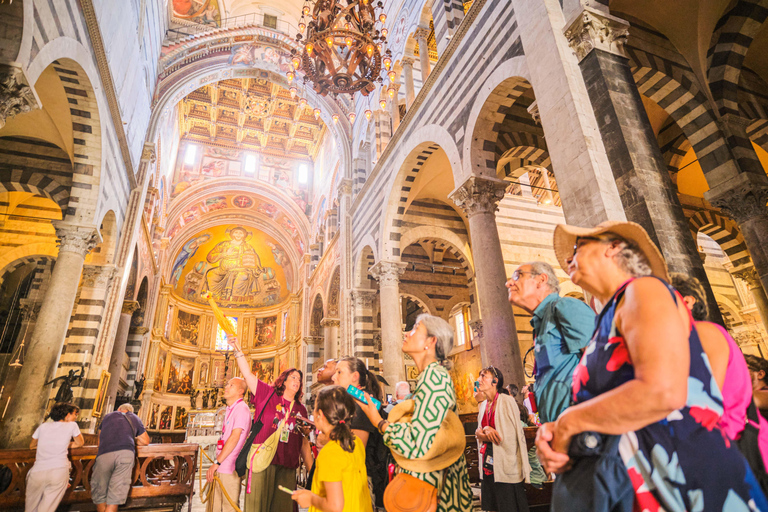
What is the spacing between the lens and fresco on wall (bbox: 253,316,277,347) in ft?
81.1

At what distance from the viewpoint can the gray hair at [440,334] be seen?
2.09 meters

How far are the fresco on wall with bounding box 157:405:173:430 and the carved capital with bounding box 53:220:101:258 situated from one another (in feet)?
52.2

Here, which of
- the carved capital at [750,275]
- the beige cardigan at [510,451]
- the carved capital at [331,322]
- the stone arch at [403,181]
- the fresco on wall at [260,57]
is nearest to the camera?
the beige cardigan at [510,451]

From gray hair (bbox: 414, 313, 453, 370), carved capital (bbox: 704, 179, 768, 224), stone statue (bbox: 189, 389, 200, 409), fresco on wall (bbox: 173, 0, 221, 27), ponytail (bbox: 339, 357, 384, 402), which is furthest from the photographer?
stone statue (bbox: 189, 389, 200, 409)

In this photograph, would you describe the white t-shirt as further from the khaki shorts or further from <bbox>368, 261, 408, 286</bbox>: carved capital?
<bbox>368, 261, 408, 286</bbox>: carved capital

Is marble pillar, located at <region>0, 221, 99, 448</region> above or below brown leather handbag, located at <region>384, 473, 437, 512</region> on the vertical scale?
above

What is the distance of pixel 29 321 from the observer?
11695 millimetres

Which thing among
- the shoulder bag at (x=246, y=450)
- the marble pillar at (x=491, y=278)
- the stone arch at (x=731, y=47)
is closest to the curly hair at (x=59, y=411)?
the shoulder bag at (x=246, y=450)

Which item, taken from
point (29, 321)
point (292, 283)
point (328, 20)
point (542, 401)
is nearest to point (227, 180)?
point (292, 283)

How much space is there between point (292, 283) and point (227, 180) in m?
6.62

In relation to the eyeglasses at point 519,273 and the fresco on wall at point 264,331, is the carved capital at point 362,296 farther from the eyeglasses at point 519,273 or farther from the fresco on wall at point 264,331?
the fresco on wall at point 264,331

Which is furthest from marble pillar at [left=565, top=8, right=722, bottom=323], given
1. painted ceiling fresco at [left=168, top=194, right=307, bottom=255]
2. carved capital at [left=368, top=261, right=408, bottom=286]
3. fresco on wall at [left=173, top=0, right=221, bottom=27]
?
painted ceiling fresco at [left=168, top=194, right=307, bottom=255]

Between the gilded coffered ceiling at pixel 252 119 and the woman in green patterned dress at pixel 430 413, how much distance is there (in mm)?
17566

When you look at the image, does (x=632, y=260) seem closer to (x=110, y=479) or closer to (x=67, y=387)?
(x=110, y=479)
